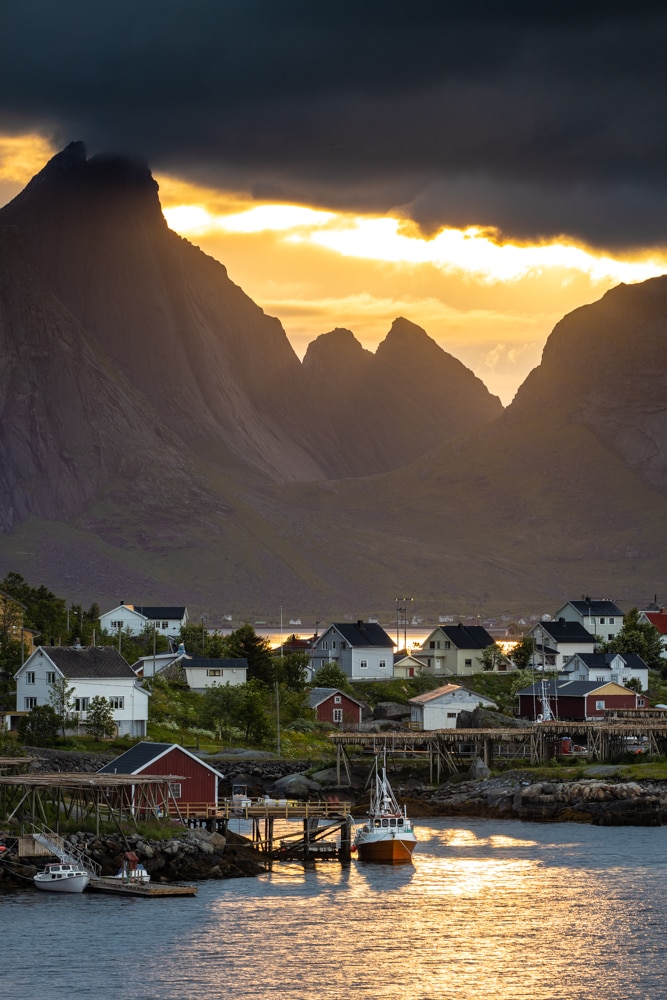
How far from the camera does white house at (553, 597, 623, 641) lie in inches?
6767

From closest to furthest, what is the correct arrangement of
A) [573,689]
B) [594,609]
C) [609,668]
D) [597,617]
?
[573,689], [609,668], [597,617], [594,609]

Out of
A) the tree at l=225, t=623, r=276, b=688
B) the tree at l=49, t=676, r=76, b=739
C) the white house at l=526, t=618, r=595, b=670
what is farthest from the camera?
the white house at l=526, t=618, r=595, b=670

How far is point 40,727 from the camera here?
325ft

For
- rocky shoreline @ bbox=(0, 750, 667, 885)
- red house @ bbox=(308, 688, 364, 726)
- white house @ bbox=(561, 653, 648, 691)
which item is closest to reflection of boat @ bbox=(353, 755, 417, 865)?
rocky shoreline @ bbox=(0, 750, 667, 885)

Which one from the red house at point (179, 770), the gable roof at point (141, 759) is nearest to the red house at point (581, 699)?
the red house at point (179, 770)

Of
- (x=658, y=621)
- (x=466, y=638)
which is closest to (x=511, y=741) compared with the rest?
(x=466, y=638)

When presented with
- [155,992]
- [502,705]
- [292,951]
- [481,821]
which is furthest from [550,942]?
[502,705]

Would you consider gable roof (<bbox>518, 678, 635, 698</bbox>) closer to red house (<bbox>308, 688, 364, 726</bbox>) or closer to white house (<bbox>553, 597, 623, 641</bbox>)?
red house (<bbox>308, 688, 364, 726</bbox>)

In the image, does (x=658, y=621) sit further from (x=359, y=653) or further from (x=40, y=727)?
(x=40, y=727)

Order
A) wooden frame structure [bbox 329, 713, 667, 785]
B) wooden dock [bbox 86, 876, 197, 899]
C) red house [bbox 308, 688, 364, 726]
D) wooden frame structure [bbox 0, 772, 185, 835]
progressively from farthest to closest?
red house [bbox 308, 688, 364, 726] → wooden frame structure [bbox 329, 713, 667, 785] → wooden frame structure [bbox 0, 772, 185, 835] → wooden dock [bbox 86, 876, 197, 899]

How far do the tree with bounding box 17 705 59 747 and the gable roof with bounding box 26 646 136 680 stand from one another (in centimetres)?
353

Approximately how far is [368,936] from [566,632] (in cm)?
9367

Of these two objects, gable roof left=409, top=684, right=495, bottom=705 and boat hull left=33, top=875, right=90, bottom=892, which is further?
gable roof left=409, top=684, right=495, bottom=705

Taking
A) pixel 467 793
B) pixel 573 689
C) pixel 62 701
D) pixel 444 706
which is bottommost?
pixel 467 793
